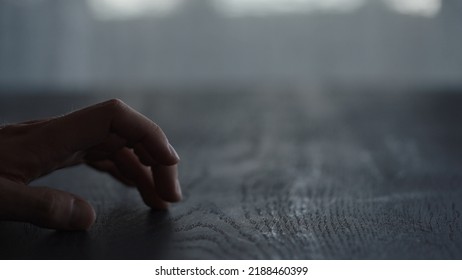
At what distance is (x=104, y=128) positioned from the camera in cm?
64

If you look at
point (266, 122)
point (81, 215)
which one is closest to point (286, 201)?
point (81, 215)

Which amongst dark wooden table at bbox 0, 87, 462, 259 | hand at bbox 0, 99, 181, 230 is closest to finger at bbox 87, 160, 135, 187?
dark wooden table at bbox 0, 87, 462, 259

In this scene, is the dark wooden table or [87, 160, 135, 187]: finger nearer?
the dark wooden table

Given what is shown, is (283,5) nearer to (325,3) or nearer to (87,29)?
(325,3)

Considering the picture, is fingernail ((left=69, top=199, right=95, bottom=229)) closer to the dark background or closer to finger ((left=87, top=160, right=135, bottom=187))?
the dark background

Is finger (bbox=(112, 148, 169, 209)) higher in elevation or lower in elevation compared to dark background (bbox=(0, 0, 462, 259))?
higher

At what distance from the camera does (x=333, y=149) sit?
4.66 ft

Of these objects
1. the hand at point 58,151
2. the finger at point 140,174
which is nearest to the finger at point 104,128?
the hand at point 58,151

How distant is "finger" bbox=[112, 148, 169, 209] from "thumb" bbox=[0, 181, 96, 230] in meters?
0.14

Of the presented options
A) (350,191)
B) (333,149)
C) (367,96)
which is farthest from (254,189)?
(367,96)

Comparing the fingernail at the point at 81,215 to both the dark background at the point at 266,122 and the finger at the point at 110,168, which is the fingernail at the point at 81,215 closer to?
the dark background at the point at 266,122

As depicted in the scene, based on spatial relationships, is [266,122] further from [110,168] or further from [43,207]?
[43,207]

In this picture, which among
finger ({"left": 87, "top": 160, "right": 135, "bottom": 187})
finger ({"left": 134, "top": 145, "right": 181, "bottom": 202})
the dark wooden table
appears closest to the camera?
the dark wooden table

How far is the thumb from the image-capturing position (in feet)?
1.94
